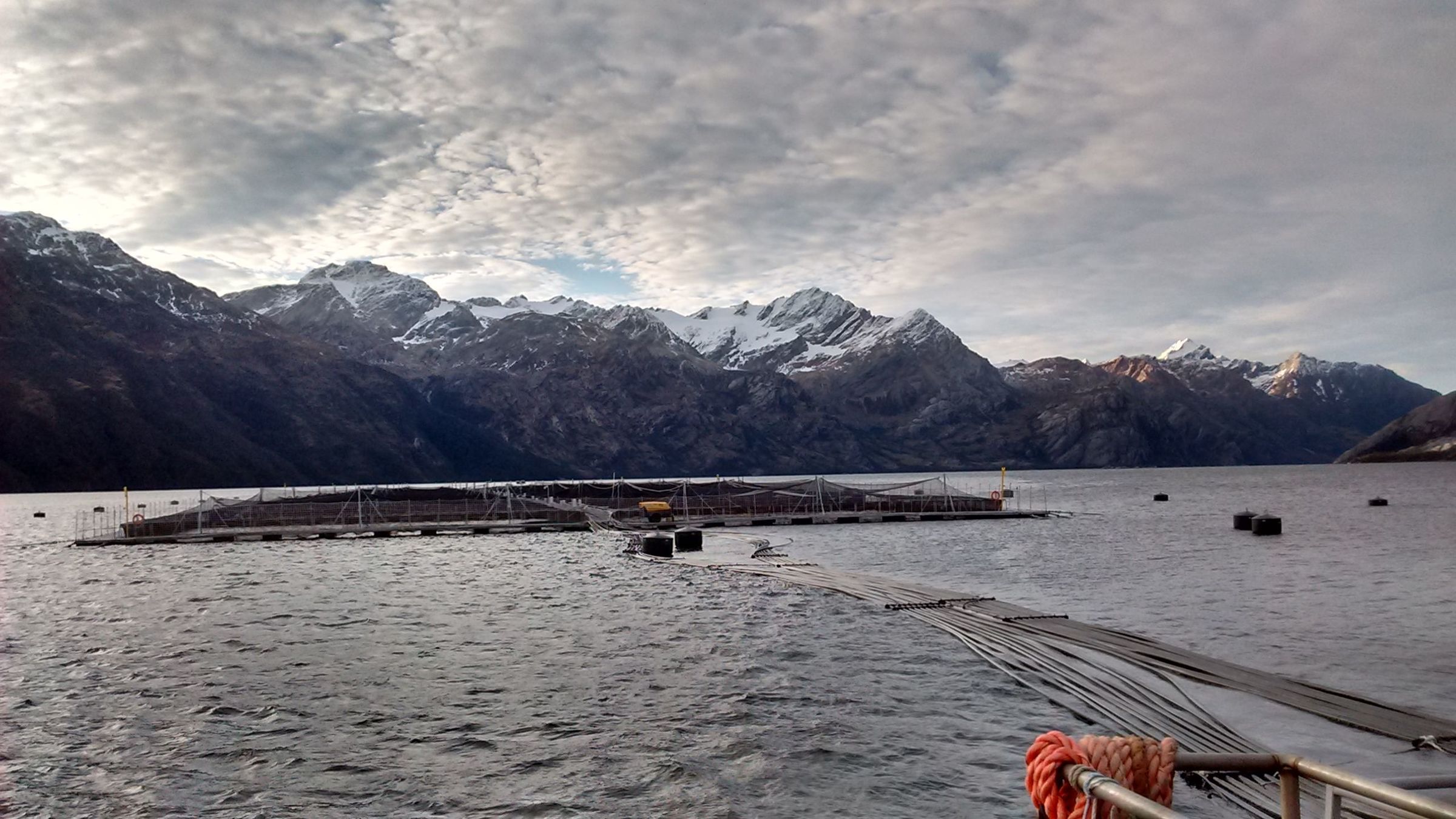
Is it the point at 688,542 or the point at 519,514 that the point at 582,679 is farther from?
the point at 519,514

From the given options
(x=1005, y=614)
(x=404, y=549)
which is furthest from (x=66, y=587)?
(x=1005, y=614)

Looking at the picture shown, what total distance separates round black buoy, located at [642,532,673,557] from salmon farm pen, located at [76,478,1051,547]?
2684cm

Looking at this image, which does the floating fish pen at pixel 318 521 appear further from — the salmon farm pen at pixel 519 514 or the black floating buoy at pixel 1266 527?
the black floating buoy at pixel 1266 527

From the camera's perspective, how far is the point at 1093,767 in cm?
795

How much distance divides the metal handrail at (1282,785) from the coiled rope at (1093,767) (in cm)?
13

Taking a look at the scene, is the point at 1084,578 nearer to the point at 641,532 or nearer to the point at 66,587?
the point at 641,532

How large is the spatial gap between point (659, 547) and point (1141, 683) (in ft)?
143

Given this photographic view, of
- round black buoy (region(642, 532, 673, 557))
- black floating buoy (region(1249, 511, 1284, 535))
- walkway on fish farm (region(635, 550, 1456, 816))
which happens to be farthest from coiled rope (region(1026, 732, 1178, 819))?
black floating buoy (region(1249, 511, 1284, 535))

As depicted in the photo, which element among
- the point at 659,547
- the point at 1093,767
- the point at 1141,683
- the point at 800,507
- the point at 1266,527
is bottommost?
the point at 1266,527

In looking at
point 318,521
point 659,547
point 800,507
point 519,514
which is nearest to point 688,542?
point 659,547

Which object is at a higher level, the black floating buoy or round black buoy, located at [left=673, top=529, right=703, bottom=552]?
round black buoy, located at [left=673, top=529, right=703, bottom=552]

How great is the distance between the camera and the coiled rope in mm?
7316

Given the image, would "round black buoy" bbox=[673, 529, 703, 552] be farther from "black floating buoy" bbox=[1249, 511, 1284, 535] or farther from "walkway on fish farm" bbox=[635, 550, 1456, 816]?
"black floating buoy" bbox=[1249, 511, 1284, 535]

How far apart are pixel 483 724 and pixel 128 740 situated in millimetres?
7193
